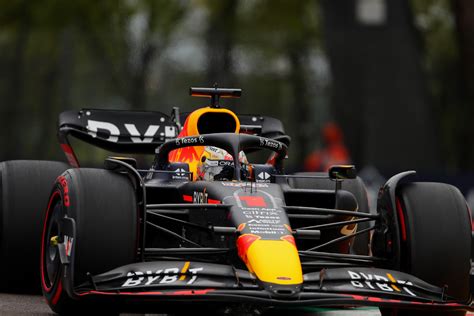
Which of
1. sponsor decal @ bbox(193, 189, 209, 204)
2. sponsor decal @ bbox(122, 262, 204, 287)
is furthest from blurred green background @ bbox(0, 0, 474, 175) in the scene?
sponsor decal @ bbox(122, 262, 204, 287)

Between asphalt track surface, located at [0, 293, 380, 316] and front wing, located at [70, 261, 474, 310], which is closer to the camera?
front wing, located at [70, 261, 474, 310]

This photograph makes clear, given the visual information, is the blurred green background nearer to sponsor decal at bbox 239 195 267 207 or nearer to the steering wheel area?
the steering wheel area

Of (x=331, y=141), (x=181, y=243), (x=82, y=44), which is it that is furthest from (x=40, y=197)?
(x=82, y=44)

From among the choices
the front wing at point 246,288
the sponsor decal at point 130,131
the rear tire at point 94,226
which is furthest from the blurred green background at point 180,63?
the front wing at point 246,288

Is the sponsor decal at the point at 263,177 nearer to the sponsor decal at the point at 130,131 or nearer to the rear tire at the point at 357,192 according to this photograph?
the rear tire at the point at 357,192

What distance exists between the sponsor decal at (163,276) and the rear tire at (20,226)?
221cm

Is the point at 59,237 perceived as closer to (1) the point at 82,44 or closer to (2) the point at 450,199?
(2) the point at 450,199

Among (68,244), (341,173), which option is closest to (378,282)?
(341,173)

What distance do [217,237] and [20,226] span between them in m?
1.83

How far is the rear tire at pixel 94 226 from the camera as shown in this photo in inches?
277

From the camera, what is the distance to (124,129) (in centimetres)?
1111

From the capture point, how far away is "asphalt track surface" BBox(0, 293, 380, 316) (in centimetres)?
805

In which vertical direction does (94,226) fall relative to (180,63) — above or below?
Answer: below

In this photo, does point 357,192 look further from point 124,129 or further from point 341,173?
point 124,129
